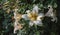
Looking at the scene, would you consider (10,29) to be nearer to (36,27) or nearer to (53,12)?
(36,27)

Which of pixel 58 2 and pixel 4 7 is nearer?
pixel 58 2

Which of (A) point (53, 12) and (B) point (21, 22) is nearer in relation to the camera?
(A) point (53, 12)

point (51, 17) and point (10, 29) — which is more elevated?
point (51, 17)

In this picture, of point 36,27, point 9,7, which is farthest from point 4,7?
point 36,27

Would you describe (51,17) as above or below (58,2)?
below

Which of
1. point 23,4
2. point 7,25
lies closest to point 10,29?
point 7,25

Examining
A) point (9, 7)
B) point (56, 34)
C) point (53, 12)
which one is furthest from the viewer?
point (9, 7)

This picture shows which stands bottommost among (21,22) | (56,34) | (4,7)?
(56,34)

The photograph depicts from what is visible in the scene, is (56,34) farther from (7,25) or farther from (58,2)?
(7,25)

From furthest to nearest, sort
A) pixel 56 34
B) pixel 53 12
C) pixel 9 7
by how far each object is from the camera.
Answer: pixel 9 7 → pixel 56 34 → pixel 53 12
